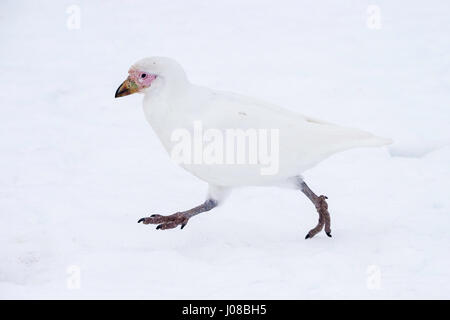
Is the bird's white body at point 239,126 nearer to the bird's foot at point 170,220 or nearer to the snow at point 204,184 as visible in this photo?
the bird's foot at point 170,220

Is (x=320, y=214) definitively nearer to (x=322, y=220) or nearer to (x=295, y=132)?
(x=322, y=220)

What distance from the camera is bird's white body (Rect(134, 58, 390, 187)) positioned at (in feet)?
15.5

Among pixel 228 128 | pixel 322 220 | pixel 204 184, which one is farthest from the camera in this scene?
pixel 204 184

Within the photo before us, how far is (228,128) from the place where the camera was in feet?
15.5

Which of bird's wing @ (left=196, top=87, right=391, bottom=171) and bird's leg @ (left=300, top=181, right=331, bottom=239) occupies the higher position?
bird's wing @ (left=196, top=87, right=391, bottom=171)

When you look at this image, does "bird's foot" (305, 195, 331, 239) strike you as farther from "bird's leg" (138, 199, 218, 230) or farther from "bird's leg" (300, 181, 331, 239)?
"bird's leg" (138, 199, 218, 230)

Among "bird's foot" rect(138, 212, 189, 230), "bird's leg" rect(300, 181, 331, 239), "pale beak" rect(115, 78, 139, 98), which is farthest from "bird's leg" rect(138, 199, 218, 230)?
A: "pale beak" rect(115, 78, 139, 98)

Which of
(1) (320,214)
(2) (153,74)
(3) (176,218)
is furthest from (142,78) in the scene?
(1) (320,214)

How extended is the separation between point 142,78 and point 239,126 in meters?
0.75

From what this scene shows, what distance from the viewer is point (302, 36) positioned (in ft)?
32.0

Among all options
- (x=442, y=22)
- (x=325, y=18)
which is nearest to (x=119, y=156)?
(x=325, y=18)

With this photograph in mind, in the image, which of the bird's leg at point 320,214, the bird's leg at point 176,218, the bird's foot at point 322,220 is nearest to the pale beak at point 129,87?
the bird's leg at point 176,218

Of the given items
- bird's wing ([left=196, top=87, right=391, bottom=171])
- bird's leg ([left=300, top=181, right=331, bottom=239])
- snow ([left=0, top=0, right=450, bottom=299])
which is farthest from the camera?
bird's leg ([left=300, top=181, right=331, bottom=239])

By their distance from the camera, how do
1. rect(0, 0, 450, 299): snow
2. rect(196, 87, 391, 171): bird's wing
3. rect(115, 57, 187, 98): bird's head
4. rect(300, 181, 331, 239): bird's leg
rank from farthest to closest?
rect(300, 181, 331, 239): bird's leg → rect(115, 57, 187, 98): bird's head → rect(196, 87, 391, 171): bird's wing → rect(0, 0, 450, 299): snow
